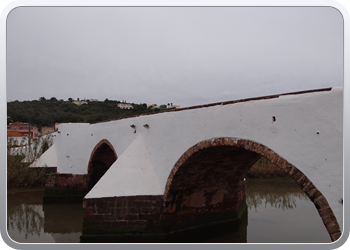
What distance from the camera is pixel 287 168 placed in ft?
11.0

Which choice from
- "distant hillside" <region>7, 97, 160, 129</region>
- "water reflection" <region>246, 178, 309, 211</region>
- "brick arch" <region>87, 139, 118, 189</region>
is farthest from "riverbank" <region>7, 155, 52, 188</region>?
"water reflection" <region>246, 178, 309, 211</region>

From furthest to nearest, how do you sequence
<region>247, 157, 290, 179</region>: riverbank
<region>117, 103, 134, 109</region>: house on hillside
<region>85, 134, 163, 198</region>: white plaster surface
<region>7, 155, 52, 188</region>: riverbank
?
1. <region>117, 103, 134, 109</region>: house on hillside
2. <region>247, 157, 290, 179</region>: riverbank
3. <region>7, 155, 52, 188</region>: riverbank
4. <region>85, 134, 163, 198</region>: white plaster surface

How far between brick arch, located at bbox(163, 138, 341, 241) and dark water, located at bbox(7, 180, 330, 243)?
2.52m

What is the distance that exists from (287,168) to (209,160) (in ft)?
6.90

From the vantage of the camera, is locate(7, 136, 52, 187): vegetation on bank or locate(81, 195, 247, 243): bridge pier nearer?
locate(81, 195, 247, 243): bridge pier

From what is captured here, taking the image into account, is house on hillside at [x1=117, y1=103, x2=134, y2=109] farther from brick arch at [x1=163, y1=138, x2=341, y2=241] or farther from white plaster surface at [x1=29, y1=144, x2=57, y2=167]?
brick arch at [x1=163, y1=138, x2=341, y2=241]

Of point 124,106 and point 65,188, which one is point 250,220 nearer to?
point 65,188

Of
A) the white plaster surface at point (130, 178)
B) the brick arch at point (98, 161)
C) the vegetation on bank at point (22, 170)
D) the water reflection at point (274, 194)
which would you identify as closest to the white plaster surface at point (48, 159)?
the vegetation on bank at point (22, 170)

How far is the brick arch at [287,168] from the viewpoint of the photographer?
290 centimetres

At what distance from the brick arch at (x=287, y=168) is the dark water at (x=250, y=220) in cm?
252

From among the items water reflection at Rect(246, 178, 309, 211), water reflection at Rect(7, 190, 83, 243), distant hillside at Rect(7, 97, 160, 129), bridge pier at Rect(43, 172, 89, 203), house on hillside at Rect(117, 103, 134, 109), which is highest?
house on hillside at Rect(117, 103, 134, 109)

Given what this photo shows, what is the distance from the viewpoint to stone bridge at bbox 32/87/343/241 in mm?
2979

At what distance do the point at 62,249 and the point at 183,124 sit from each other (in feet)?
9.22

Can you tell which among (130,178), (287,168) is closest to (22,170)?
(130,178)
